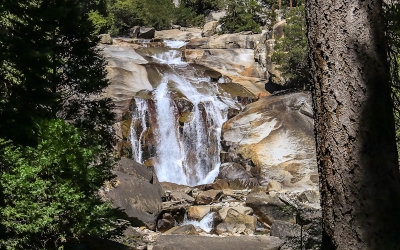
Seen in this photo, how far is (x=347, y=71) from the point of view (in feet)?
9.23

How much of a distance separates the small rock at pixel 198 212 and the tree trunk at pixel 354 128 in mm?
10013

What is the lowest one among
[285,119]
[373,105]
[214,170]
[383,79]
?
[214,170]

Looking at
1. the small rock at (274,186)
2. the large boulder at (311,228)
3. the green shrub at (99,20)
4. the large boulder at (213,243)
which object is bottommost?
the small rock at (274,186)

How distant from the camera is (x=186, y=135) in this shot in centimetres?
1934

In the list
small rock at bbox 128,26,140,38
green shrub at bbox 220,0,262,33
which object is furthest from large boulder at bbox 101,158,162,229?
small rock at bbox 128,26,140,38

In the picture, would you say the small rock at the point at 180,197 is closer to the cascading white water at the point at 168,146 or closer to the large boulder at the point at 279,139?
the cascading white water at the point at 168,146

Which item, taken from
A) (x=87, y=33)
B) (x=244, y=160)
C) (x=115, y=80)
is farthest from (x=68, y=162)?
(x=115, y=80)

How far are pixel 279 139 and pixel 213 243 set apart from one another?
32.3 ft

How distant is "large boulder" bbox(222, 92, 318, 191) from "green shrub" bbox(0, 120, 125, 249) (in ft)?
37.9

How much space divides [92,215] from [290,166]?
1244 centimetres

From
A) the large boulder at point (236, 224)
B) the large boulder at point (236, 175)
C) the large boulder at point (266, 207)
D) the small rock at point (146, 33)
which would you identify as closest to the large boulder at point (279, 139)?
the large boulder at point (236, 175)

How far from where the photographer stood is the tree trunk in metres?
2.64

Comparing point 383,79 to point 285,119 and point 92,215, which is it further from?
point 285,119

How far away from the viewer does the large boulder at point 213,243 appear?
28.3 feet
